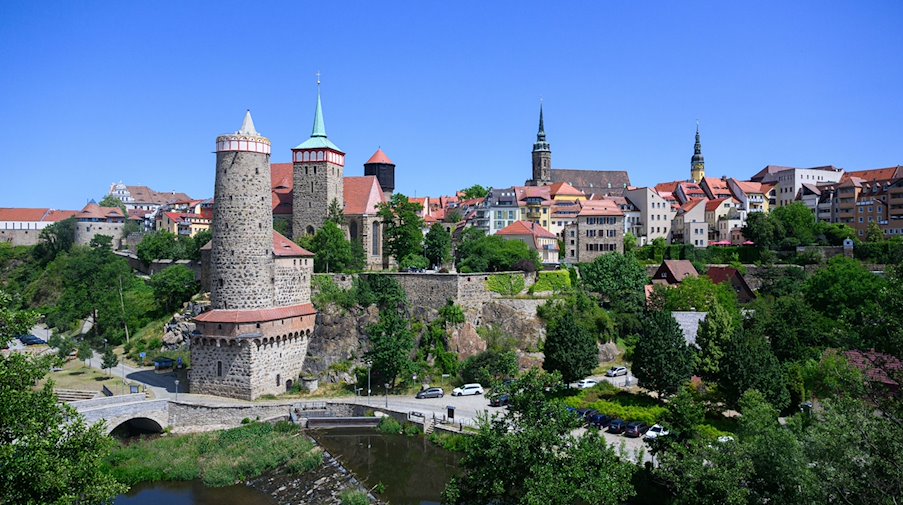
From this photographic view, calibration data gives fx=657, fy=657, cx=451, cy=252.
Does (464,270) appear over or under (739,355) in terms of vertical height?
over

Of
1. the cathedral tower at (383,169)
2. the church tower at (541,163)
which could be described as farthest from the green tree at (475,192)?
the cathedral tower at (383,169)

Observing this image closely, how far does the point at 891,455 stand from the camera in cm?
1644

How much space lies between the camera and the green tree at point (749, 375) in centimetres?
3275

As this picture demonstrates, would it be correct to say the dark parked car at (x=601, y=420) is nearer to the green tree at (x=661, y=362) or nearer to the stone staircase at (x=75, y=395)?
the green tree at (x=661, y=362)

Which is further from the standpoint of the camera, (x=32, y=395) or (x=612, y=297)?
(x=612, y=297)

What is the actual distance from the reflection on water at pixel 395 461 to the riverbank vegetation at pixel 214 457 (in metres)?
1.59

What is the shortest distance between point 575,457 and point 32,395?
16.0 metres

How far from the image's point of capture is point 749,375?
3278 centimetres

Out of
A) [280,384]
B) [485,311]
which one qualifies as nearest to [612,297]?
[485,311]

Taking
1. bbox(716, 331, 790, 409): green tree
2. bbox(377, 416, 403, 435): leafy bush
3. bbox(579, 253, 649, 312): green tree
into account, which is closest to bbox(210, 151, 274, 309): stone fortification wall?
bbox(377, 416, 403, 435): leafy bush

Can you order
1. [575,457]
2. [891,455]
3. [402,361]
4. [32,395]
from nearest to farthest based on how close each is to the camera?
[891,455]
[32,395]
[575,457]
[402,361]

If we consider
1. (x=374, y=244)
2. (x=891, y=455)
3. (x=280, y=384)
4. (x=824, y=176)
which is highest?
(x=824, y=176)

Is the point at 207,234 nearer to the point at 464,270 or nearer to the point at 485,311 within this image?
the point at 464,270

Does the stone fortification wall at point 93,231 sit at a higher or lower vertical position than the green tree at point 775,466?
higher
